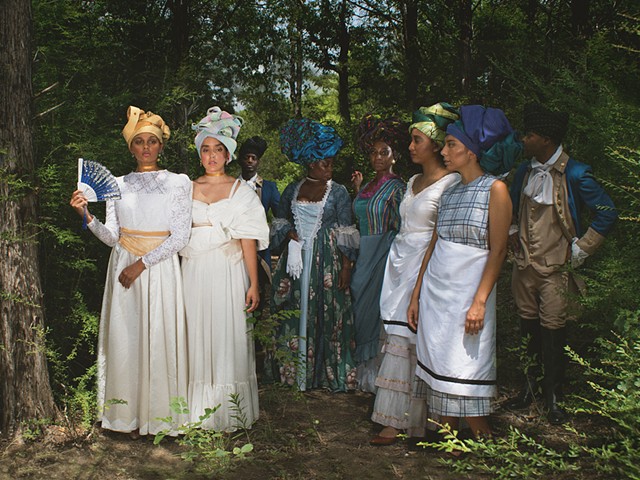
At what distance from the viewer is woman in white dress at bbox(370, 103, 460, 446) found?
3.95 metres

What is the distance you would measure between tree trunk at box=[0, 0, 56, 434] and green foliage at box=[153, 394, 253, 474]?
922 millimetres

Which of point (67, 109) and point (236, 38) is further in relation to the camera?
point (236, 38)

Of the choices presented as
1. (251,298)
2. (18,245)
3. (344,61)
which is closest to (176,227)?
(251,298)

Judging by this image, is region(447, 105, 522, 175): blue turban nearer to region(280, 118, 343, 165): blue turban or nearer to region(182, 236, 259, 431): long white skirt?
region(280, 118, 343, 165): blue turban

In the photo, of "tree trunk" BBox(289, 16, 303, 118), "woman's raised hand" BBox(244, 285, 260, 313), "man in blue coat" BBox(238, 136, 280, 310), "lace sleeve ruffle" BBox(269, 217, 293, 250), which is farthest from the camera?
"tree trunk" BBox(289, 16, 303, 118)

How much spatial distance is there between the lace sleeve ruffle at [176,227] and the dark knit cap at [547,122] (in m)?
2.37

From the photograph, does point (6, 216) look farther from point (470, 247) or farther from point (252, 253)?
point (470, 247)

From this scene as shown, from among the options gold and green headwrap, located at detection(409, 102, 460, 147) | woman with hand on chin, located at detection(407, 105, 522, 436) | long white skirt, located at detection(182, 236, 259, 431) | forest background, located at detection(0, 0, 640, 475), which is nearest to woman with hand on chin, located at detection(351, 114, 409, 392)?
gold and green headwrap, located at detection(409, 102, 460, 147)

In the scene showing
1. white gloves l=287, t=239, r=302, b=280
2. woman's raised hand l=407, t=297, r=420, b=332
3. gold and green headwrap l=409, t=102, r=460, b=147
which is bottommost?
woman's raised hand l=407, t=297, r=420, b=332

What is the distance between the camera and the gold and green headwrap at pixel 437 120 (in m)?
3.92

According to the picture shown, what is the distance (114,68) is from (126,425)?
3.81 m

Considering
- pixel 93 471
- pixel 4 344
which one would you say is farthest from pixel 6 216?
pixel 93 471

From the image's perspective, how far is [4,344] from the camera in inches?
146

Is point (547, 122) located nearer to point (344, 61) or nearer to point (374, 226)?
point (374, 226)
